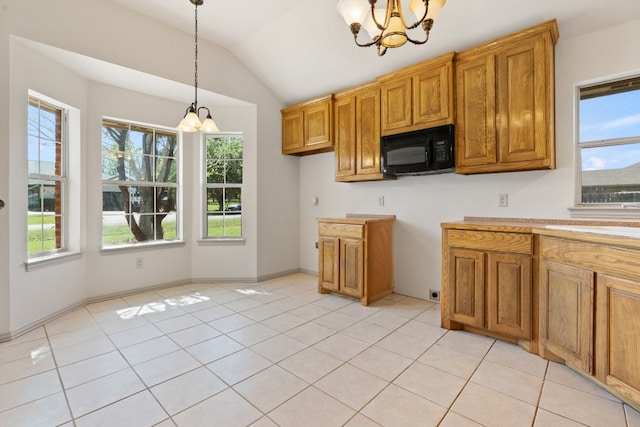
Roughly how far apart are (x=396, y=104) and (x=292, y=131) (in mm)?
1747

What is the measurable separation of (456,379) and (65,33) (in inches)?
173

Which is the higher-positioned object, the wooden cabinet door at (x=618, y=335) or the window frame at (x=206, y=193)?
the window frame at (x=206, y=193)

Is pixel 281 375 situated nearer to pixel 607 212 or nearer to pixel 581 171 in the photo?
pixel 607 212

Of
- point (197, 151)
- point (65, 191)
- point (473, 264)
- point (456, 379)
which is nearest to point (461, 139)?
point (473, 264)

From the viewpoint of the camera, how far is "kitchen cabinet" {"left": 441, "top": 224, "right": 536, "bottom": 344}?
2326 mm

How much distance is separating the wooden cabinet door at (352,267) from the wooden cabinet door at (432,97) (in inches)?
59.1

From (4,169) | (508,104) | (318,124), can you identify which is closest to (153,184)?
(4,169)

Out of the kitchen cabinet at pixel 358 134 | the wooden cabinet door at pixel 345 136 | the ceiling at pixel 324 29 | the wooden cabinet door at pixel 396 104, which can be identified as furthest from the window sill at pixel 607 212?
the wooden cabinet door at pixel 345 136

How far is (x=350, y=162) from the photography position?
3844 millimetres

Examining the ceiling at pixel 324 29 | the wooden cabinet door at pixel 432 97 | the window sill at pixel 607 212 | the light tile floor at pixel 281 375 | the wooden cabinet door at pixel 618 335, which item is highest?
the ceiling at pixel 324 29

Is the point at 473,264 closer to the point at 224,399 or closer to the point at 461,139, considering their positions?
the point at 461,139

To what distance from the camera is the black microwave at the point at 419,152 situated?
292 centimetres

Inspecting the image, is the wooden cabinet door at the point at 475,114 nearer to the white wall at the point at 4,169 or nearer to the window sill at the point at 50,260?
the white wall at the point at 4,169

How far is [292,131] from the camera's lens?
14.8ft
